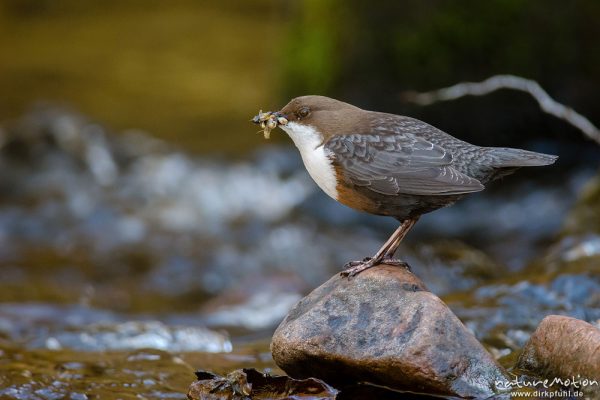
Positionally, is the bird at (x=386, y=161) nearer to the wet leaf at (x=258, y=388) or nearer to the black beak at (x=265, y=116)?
the black beak at (x=265, y=116)

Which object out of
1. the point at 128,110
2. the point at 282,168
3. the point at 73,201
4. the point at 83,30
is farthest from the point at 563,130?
the point at 83,30

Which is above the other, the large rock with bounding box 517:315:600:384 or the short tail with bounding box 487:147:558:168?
the short tail with bounding box 487:147:558:168

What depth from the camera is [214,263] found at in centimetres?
789

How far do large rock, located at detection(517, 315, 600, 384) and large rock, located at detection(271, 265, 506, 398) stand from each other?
0.70ft

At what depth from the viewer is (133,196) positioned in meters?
9.23

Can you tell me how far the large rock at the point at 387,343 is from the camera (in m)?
3.54

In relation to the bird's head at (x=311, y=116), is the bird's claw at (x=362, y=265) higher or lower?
lower

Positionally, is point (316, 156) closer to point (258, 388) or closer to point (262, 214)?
point (258, 388)

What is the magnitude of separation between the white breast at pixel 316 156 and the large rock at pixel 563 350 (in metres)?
1.14

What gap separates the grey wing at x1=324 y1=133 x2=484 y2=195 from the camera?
4004 millimetres

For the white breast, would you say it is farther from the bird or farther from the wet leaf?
the wet leaf

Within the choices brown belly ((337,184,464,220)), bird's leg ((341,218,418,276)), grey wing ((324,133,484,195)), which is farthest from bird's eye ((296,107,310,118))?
bird's leg ((341,218,418,276))

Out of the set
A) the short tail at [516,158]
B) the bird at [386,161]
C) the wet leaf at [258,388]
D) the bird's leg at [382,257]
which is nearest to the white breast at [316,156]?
the bird at [386,161]

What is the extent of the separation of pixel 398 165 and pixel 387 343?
0.92 m
